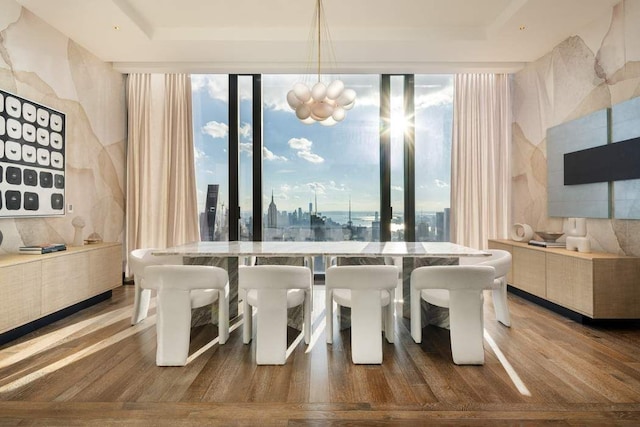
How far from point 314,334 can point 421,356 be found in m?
0.90

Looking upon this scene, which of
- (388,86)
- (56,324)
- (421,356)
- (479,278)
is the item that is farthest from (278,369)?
(388,86)

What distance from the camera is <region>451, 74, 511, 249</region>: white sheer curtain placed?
5.12 meters

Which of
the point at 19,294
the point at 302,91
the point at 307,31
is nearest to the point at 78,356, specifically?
the point at 19,294

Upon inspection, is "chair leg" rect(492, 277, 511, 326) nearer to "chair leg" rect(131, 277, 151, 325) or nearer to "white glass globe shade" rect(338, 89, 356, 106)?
"white glass globe shade" rect(338, 89, 356, 106)

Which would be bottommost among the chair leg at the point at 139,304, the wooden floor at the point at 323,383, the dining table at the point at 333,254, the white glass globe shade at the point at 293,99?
the wooden floor at the point at 323,383

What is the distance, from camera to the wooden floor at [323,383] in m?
1.92

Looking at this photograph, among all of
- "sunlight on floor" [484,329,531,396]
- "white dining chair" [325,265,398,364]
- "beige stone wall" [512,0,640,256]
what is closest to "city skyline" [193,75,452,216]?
"beige stone wall" [512,0,640,256]

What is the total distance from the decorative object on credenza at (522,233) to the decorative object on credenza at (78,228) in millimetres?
5080

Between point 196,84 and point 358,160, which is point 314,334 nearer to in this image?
point 358,160

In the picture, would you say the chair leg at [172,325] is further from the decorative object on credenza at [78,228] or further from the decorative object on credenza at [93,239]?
the decorative object on credenza at [93,239]

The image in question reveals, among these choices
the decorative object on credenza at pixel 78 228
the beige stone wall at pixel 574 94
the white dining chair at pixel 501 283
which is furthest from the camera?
the decorative object on credenza at pixel 78 228

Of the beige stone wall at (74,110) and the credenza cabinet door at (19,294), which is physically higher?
the beige stone wall at (74,110)

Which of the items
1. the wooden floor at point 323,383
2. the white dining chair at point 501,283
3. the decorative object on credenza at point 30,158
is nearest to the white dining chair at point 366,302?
the wooden floor at point 323,383

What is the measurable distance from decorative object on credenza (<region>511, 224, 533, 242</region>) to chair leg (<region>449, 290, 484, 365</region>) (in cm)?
234
